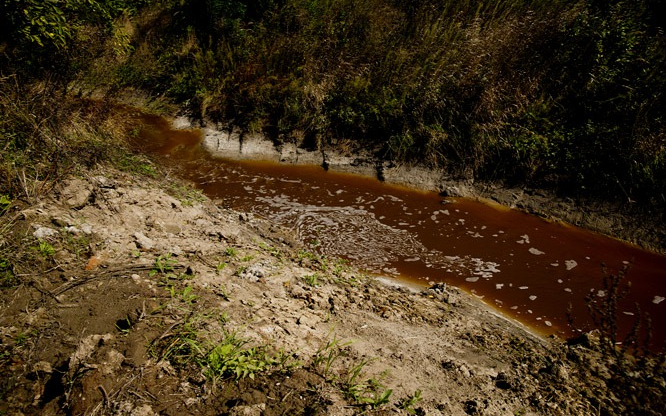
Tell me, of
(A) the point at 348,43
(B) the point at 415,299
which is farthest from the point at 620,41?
(B) the point at 415,299

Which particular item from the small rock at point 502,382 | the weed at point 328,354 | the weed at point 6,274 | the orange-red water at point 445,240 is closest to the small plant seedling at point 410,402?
the weed at point 328,354

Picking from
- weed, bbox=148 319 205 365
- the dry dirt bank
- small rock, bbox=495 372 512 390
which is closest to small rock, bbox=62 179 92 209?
weed, bbox=148 319 205 365

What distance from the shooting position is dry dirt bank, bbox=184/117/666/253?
5.51 m

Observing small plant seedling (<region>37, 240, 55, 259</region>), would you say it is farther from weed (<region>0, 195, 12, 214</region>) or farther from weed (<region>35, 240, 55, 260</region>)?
weed (<region>0, 195, 12, 214</region>)

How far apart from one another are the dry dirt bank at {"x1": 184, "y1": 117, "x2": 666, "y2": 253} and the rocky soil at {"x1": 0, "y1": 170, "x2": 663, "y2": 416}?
2.90 meters

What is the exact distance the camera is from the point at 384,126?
263 inches

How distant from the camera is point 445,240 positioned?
5.17 m

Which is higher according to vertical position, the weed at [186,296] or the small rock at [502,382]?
the weed at [186,296]

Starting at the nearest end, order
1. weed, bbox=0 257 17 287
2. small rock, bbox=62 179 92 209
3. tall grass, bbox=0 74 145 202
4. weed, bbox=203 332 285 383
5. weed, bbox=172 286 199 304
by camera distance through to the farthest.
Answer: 1. weed, bbox=203 332 285 383
2. weed, bbox=0 257 17 287
3. weed, bbox=172 286 199 304
4. tall grass, bbox=0 74 145 202
5. small rock, bbox=62 179 92 209

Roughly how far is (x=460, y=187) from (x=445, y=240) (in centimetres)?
152

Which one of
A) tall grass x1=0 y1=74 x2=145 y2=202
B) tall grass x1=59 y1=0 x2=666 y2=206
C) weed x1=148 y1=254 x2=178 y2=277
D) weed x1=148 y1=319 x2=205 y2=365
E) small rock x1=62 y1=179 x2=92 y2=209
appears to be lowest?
weed x1=148 y1=319 x2=205 y2=365

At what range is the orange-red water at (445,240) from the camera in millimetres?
4371

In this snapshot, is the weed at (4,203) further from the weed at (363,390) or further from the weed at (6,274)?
the weed at (363,390)

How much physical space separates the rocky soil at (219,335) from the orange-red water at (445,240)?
0.75m
